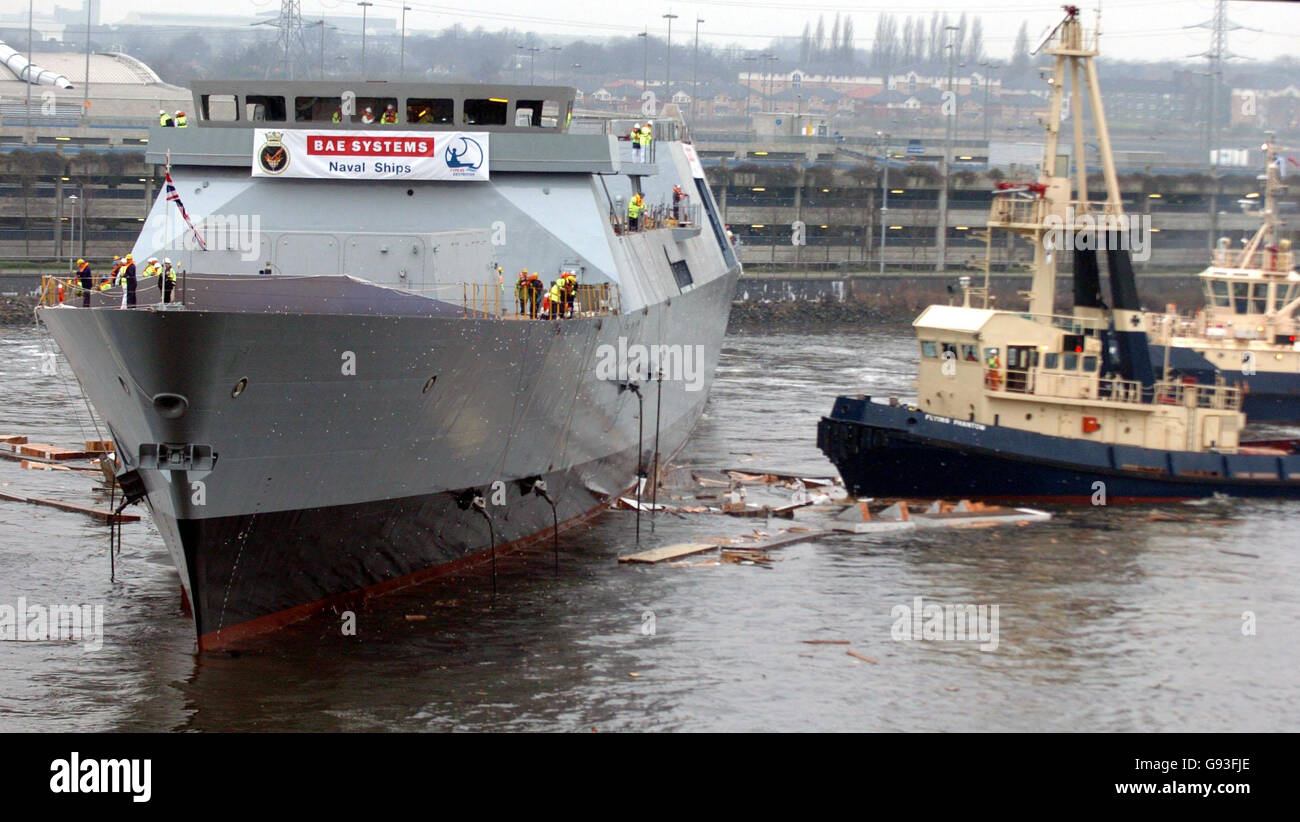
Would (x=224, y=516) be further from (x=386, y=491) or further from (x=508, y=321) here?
(x=508, y=321)

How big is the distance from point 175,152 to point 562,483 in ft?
26.9

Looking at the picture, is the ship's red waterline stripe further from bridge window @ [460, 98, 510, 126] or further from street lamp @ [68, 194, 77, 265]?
street lamp @ [68, 194, 77, 265]

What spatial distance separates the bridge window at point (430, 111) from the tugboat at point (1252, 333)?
22958 millimetres

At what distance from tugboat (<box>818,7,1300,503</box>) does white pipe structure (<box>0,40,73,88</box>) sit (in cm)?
8034

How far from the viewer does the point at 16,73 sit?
105000 millimetres

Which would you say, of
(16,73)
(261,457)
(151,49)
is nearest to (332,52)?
(151,49)

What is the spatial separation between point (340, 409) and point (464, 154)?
312 inches

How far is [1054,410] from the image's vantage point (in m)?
32.0

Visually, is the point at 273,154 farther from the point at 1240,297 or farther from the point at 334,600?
the point at 1240,297

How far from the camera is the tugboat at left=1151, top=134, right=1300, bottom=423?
44.4m

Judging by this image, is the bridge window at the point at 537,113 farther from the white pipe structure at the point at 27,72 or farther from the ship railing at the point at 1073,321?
the white pipe structure at the point at 27,72

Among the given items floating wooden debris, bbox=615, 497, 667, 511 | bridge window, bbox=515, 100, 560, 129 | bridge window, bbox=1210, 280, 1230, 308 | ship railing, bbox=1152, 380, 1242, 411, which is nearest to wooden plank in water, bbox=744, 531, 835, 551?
floating wooden debris, bbox=615, 497, 667, 511

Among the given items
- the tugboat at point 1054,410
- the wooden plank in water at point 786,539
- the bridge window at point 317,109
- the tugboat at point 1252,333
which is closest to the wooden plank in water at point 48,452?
the bridge window at point 317,109
